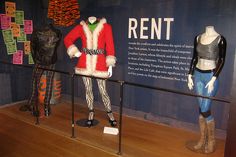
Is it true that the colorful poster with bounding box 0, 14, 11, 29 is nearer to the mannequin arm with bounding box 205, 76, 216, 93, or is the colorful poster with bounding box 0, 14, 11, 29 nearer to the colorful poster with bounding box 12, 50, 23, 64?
the colorful poster with bounding box 12, 50, 23, 64

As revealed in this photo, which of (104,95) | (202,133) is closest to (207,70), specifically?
(202,133)

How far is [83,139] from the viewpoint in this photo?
→ 3.40 metres

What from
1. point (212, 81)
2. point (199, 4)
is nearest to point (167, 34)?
point (199, 4)

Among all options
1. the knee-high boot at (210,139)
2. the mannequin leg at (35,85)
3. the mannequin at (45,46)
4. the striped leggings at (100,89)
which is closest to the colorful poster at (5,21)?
the mannequin at (45,46)

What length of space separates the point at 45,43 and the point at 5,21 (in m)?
1.01

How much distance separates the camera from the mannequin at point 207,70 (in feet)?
9.44

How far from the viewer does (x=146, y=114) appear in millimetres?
4195

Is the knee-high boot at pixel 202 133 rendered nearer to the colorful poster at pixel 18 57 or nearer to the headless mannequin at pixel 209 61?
the headless mannequin at pixel 209 61

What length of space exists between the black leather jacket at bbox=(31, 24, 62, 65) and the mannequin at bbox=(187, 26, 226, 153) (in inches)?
85.9

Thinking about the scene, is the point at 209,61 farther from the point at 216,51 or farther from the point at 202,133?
the point at 202,133

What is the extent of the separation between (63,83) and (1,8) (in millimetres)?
1764

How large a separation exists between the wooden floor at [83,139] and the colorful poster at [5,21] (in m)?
1.49

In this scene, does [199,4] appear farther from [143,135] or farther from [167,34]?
[143,135]

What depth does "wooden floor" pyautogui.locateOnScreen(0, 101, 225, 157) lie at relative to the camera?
3.06 meters
